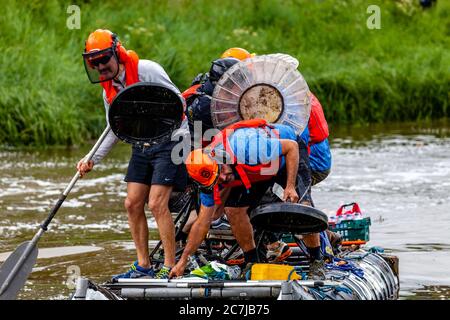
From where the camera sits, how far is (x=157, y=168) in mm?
10297

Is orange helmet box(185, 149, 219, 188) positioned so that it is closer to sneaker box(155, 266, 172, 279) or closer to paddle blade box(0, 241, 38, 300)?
sneaker box(155, 266, 172, 279)

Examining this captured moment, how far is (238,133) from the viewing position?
984 centimetres

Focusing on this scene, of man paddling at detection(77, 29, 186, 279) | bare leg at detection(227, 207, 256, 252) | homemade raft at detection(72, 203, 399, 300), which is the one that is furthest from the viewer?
man paddling at detection(77, 29, 186, 279)

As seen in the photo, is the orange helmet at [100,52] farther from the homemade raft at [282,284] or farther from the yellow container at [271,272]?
the yellow container at [271,272]

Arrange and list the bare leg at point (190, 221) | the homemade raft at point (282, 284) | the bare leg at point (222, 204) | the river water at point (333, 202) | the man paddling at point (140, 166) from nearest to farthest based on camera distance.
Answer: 1. the homemade raft at point (282, 284)
2. the bare leg at point (222, 204)
3. the man paddling at point (140, 166)
4. the bare leg at point (190, 221)
5. the river water at point (333, 202)

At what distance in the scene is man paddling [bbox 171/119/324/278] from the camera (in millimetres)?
9672

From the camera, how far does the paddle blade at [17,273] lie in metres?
9.80

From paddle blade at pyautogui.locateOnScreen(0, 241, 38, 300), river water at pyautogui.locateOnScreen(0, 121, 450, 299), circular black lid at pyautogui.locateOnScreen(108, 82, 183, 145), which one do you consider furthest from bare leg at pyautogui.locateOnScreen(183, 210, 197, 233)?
paddle blade at pyautogui.locateOnScreen(0, 241, 38, 300)

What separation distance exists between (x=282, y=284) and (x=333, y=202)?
8610mm

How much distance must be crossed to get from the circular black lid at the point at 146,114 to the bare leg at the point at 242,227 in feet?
2.71

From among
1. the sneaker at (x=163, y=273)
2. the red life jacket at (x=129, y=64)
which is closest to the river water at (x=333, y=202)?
the sneaker at (x=163, y=273)

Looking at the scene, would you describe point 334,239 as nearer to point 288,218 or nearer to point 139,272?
point 288,218

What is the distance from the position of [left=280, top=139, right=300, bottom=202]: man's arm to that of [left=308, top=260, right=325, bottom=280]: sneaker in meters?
0.61
